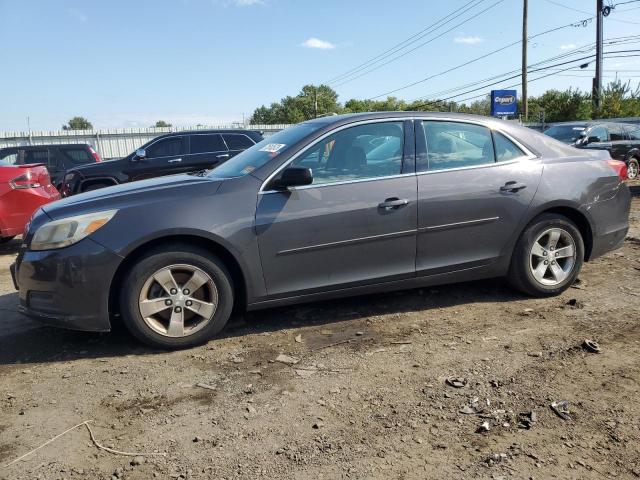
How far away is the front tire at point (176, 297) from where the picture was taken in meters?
3.69

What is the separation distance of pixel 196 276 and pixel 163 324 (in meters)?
0.43

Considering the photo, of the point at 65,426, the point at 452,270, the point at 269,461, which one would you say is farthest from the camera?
the point at 452,270

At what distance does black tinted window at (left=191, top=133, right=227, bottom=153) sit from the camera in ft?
36.5

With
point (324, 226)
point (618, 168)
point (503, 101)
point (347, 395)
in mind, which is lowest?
point (347, 395)

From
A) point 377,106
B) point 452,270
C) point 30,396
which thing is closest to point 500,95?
point 452,270

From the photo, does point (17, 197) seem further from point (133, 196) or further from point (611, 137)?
point (611, 137)

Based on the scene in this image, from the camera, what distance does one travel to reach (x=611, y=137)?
14.6 meters

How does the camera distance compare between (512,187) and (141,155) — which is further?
(141,155)

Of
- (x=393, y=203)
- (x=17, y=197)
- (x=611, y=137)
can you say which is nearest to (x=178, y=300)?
(x=393, y=203)

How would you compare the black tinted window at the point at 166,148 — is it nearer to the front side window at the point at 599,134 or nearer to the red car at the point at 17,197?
the red car at the point at 17,197

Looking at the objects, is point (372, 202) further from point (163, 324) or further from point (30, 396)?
point (30, 396)

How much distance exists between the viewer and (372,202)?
4.08 metres

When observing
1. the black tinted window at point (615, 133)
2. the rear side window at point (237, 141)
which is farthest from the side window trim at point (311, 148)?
the black tinted window at point (615, 133)

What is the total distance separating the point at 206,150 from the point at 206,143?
0.16m
